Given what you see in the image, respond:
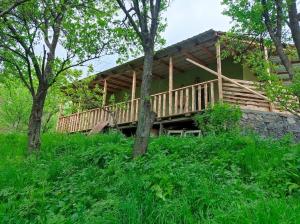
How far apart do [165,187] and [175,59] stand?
12.4 m

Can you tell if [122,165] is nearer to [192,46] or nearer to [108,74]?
[192,46]

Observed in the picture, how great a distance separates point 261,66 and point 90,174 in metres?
4.57

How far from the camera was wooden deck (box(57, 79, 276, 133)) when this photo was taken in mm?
12875

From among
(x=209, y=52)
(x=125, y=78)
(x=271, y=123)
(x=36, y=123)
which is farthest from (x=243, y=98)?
(x=125, y=78)

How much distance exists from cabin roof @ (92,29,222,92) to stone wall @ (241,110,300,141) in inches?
132

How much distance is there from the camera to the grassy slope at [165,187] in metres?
3.78

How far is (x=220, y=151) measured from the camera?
669cm

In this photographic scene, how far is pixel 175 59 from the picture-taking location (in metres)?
16.3

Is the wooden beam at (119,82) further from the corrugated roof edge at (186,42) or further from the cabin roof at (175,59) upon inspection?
the corrugated roof edge at (186,42)

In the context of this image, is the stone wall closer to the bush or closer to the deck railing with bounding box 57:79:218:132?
the bush

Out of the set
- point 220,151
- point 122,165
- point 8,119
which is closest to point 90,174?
point 122,165

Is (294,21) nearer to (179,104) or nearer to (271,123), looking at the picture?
(271,123)

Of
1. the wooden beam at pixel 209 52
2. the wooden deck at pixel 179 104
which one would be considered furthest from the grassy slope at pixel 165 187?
the wooden beam at pixel 209 52

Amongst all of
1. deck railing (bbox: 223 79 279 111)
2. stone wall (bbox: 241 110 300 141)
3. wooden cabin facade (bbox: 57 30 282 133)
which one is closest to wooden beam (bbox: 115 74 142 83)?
wooden cabin facade (bbox: 57 30 282 133)
